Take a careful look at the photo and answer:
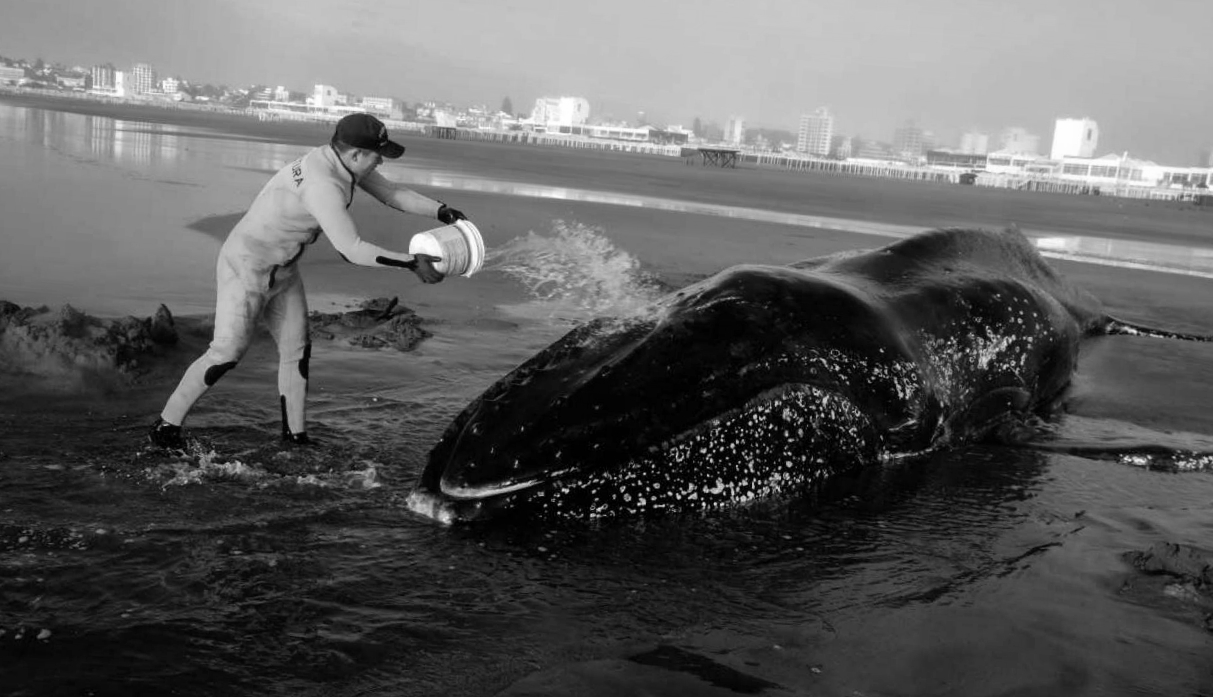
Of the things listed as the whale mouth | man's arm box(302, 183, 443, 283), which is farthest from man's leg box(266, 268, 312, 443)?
the whale mouth

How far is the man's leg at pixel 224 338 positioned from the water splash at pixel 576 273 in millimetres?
4389

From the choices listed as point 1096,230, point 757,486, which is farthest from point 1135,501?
point 1096,230

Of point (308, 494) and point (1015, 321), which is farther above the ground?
point (1015, 321)

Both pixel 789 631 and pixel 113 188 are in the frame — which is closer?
pixel 789 631

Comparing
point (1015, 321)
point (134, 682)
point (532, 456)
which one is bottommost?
point (134, 682)

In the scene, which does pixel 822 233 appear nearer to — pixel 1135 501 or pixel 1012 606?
pixel 1135 501

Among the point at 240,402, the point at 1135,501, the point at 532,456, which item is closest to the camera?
the point at 532,456

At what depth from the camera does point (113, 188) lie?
1898cm

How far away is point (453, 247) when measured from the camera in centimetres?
551

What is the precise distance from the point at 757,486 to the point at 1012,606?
1.37m

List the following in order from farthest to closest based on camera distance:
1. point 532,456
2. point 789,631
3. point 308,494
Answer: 1. point 308,494
2. point 532,456
3. point 789,631

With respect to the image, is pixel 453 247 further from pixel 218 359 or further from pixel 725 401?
pixel 725 401

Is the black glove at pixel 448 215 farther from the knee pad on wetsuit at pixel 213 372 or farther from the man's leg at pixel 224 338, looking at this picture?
the knee pad on wetsuit at pixel 213 372

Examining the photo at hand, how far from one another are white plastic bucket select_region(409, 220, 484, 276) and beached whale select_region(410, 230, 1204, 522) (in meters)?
0.68
